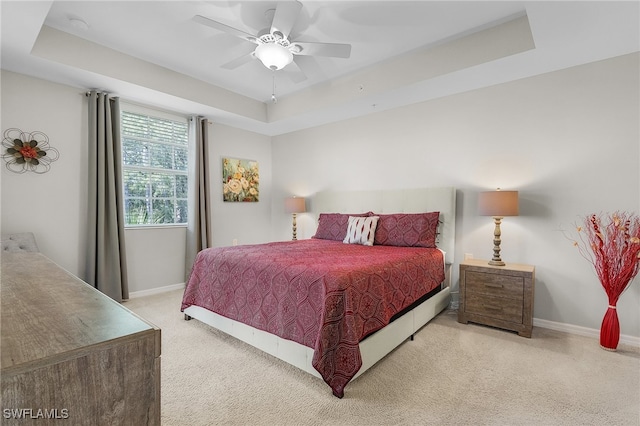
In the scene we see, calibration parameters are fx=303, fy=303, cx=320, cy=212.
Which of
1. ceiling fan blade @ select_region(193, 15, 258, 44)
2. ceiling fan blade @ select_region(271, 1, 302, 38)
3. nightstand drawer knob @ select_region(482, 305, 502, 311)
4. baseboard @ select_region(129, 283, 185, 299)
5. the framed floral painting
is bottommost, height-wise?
baseboard @ select_region(129, 283, 185, 299)

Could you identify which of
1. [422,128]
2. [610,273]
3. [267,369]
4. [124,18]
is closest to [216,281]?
[267,369]

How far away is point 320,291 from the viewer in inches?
77.6

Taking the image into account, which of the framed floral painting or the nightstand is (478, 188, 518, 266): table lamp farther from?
the framed floral painting

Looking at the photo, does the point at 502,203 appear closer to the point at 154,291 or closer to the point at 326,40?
the point at 326,40

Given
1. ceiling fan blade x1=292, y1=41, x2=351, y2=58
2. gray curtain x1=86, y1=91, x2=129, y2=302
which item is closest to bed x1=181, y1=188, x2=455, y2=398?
gray curtain x1=86, y1=91, x2=129, y2=302

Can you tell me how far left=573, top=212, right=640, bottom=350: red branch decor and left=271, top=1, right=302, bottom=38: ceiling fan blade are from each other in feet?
9.68

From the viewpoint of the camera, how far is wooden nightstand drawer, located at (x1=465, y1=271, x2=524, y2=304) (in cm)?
276

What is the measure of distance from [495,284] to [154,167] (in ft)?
14.3

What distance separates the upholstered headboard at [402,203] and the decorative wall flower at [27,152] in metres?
3.36

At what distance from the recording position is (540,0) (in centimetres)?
201

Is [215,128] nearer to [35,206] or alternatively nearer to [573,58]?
[35,206]

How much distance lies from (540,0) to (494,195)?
60.8 inches

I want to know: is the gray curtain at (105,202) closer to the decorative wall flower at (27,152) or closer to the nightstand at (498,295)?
the decorative wall flower at (27,152)

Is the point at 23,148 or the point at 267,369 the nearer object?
the point at 267,369
